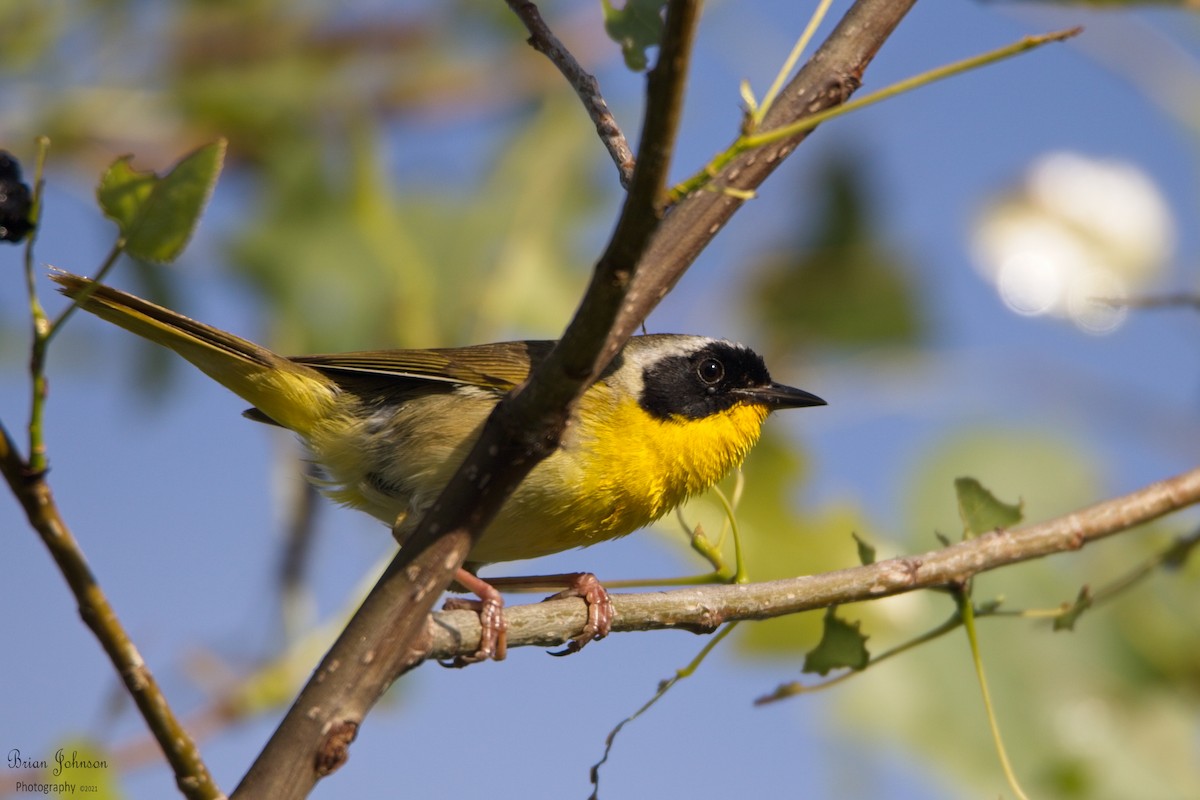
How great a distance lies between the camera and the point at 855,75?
199 centimetres

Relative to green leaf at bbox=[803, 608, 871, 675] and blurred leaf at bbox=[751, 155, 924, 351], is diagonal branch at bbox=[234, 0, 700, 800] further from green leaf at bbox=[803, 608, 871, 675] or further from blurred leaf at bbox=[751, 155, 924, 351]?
blurred leaf at bbox=[751, 155, 924, 351]

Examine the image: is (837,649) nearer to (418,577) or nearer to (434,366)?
(418,577)

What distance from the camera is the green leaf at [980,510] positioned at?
7.72 ft

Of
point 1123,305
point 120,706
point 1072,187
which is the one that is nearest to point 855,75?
point 1123,305

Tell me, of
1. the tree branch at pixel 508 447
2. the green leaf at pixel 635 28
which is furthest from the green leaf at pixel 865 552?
the green leaf at pixel 635 28

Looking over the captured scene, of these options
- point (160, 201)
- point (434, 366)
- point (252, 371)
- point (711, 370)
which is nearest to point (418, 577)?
point (160, 201)

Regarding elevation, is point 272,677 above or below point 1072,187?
below

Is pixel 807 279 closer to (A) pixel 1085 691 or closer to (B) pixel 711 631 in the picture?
(A) pixel 1085 691

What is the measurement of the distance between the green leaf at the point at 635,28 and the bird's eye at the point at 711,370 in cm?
198

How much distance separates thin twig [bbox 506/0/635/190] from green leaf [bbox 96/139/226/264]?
652mm

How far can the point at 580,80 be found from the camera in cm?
193

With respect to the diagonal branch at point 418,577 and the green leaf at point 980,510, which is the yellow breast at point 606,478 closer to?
the green leaf at point 980,510

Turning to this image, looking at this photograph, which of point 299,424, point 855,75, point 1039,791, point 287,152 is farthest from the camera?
point 287,152

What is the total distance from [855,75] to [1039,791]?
1.96 m
